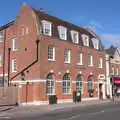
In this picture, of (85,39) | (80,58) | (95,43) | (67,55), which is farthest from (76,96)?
(95,43)

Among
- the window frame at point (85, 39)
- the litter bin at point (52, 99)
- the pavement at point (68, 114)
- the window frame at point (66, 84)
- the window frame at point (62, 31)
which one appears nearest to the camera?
the pavement at point (68, 114)

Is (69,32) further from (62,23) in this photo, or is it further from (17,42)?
(17,42)

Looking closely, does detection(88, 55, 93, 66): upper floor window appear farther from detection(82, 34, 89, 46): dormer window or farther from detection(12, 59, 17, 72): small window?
detection(12, 59, 17, 72): small window

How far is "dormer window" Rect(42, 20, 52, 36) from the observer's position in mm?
39031

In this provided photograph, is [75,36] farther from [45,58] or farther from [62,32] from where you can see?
[45,58]

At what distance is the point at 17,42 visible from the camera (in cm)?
4159

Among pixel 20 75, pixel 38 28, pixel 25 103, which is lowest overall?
pixel 25 103

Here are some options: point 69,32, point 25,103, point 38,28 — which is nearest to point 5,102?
point 25,103

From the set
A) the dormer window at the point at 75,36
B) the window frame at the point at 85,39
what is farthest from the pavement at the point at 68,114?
the window frame at the point at 85,39

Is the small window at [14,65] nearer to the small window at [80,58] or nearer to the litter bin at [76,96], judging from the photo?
the litter bin at [76,96]

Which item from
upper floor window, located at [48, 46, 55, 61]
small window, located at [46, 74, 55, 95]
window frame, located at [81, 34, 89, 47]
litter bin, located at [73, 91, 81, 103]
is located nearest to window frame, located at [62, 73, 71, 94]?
litter bin, located at [73, 91, 81, 103]

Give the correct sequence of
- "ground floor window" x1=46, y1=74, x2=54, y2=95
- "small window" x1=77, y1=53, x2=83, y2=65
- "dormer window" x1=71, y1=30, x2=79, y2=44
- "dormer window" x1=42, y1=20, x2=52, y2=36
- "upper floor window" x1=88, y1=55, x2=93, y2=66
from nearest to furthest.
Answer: "ground floor window" x1=46, y1=74, x2=54, y2=95 < "dormer window" x1=42, y1=20, x2=52, y2=36 < "dormer window" x1=71, y1=30, x2=79, y2=44 < "small window" x1=77, y1=53, x2=83, y2=65 < "upper floor window" x1=88, y1=55, x2=93, y2=66

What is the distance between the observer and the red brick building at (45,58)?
3781 cm

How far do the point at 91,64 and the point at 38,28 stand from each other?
12.4 metres
